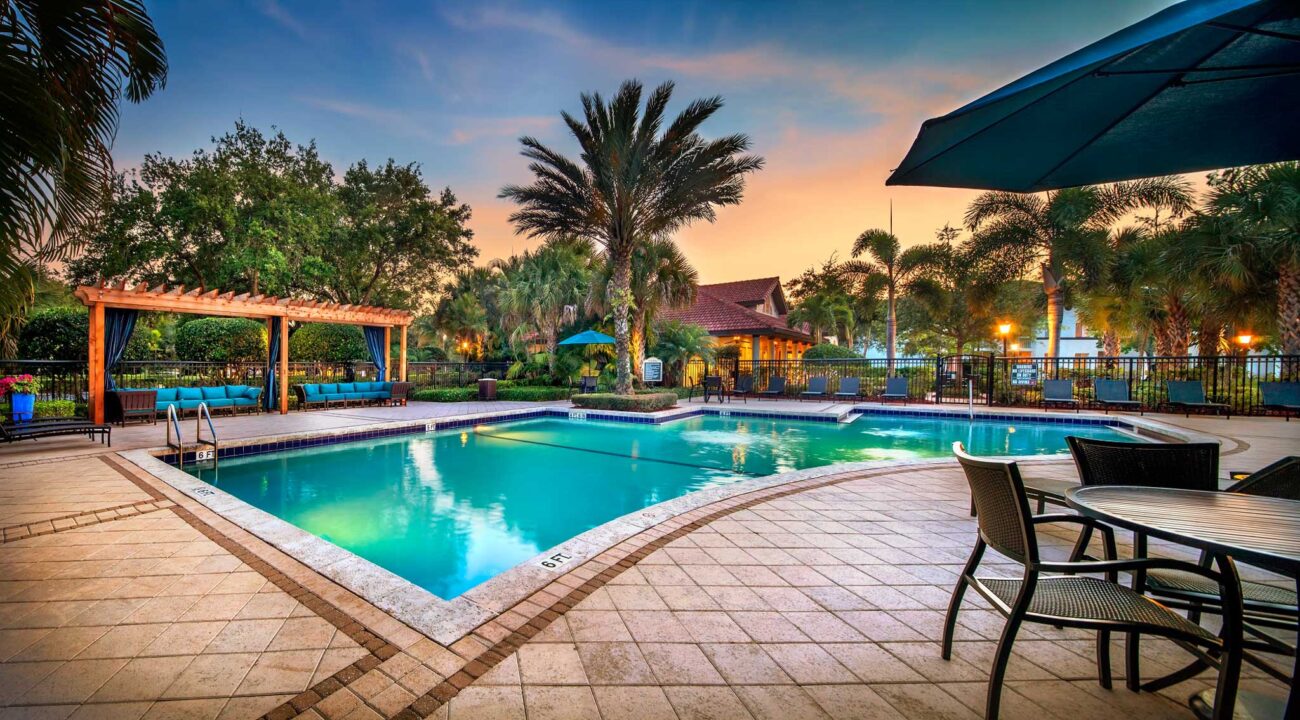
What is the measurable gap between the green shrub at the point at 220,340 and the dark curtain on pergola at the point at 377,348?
16.7ft

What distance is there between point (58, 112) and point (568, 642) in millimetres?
3360

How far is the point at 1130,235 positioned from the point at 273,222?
26.9 m

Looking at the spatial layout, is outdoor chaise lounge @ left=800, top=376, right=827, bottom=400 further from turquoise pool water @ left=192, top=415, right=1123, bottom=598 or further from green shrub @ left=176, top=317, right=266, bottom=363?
green shrub @ left=176, top=317, right=266, bottom=363

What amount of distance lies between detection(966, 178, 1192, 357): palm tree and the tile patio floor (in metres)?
15.4

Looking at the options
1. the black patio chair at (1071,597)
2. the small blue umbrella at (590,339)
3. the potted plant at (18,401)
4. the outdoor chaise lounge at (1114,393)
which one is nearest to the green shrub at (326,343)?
the small blue umbrella at (590,339)

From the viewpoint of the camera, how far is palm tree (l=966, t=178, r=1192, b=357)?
13852mm

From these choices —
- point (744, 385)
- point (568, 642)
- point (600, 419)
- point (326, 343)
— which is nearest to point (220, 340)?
point (326, 343)

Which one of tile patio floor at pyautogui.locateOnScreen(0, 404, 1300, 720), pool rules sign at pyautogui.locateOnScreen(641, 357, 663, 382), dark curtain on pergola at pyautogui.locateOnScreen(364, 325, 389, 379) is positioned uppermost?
dark curtain on pergola at pyautogui.locateOnScreen(364, 325, 389, 379)

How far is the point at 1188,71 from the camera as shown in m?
2.34

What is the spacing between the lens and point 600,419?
1147 cm

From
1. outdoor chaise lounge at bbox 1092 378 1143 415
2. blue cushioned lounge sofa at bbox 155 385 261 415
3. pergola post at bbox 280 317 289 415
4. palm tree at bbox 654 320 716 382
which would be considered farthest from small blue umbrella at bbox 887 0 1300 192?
pergola post at bbox 280 317 289 415

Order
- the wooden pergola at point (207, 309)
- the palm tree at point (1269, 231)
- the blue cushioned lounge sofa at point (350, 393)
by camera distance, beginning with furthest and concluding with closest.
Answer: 1. the blue cushioned lounge sofa at point (350, 393)
2. the palm tree at point (1269, 231)
3. the wooden pergola at point (207, 309)

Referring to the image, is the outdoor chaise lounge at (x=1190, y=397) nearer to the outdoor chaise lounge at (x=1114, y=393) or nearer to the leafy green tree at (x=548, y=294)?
the outdoor chaise lounge at (x=1114, y=393)

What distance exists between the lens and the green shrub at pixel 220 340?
15.2m
